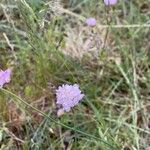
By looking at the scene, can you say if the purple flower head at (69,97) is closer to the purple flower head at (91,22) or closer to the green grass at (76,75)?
the green grass at (76,75)

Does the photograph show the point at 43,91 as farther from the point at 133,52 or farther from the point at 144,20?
the point at 144,20

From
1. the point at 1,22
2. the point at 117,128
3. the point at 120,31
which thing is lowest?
the point at 117,128

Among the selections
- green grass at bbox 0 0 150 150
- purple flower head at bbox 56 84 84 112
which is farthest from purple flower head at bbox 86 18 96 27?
purple flower head at bbox 56 84 84 112

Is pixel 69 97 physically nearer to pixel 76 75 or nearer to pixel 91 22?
pixel 76 75

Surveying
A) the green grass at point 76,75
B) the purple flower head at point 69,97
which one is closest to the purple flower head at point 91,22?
the green grass at point 76,75

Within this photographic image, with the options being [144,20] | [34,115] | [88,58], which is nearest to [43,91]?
[34,115]

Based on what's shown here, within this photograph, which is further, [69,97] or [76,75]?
[76,75]

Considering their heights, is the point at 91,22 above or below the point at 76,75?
above

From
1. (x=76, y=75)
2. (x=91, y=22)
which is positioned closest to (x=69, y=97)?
(x=76, y=75)
